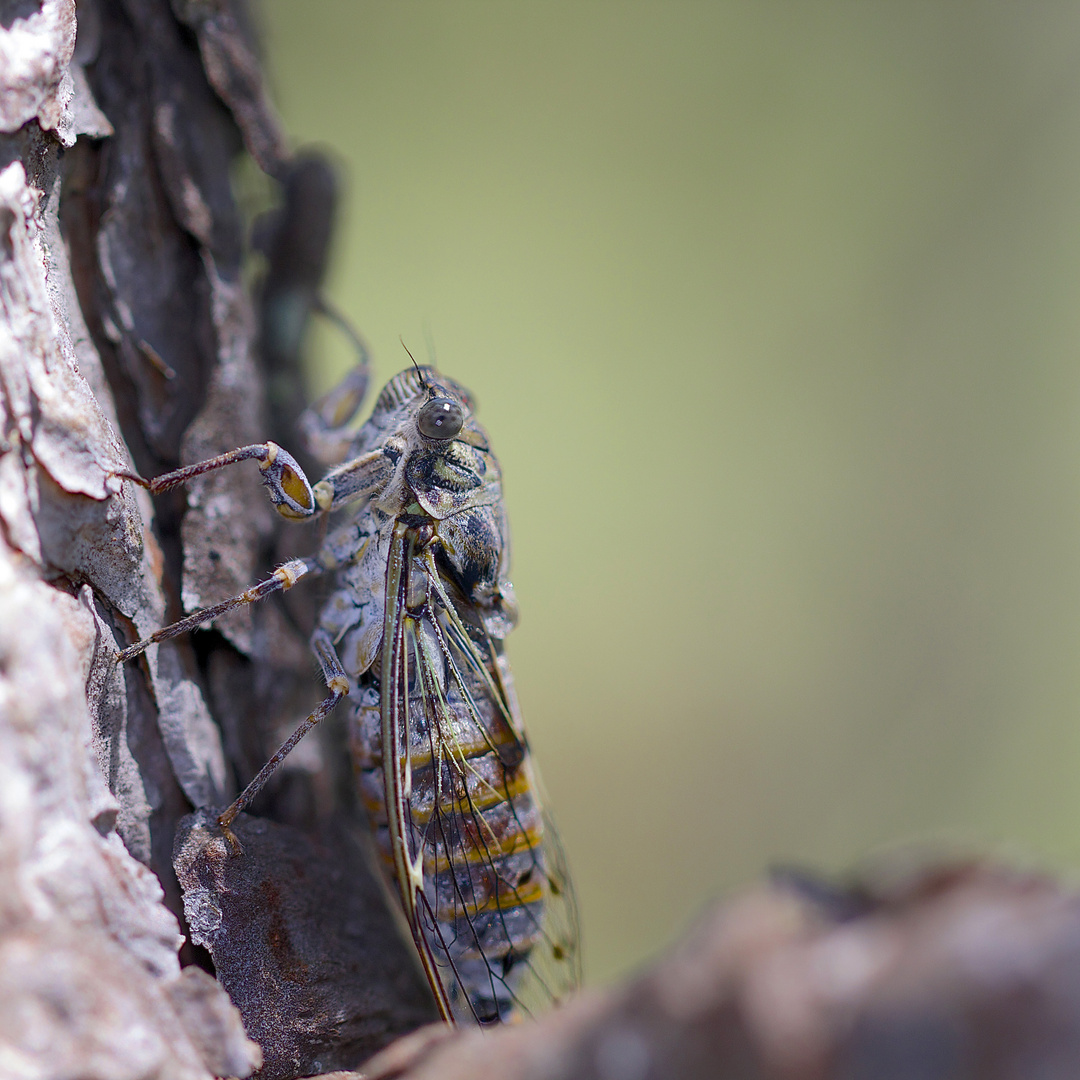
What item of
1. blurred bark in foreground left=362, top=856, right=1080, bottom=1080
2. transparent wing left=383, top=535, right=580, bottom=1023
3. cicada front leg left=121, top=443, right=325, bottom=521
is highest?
cicada front leg left=121, top=443, right=325, bottom=521

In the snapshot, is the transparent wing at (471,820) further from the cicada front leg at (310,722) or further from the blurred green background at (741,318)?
the blurred green background at (741,318)

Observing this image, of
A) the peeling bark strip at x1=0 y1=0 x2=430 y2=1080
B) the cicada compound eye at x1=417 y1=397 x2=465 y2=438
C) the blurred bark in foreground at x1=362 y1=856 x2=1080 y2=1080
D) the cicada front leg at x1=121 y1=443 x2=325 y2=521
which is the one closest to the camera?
the blurred bark in foreground at x1=362 y1=856 x2=1080 y2=1080

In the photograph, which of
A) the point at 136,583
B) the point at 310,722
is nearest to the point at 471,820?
the point at 310,722

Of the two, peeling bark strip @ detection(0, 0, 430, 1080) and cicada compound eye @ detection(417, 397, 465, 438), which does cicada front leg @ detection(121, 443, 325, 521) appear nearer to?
peeling bark strip @ detection(0, 0, 430, 1080)

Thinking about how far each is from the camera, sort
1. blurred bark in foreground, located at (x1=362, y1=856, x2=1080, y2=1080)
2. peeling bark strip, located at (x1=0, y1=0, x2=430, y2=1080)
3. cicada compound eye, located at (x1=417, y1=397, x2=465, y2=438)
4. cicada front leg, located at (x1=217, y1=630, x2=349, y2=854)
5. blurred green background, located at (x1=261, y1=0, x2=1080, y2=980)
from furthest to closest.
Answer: blurred green background, located at (x1=261, y1=0, x2=1080, y2=980), cicada compound eye, located at (x1=417, y1=397, x2=465, y2=438), cicada front leg, located at (x1=217, y1=630, x2=349, y2=854), peeling bark strip, located at (x1=0, y1=0, x2=430, y2=1080), blurred bark in foreground, located at (x1=362, y1=856, x2=1080, y2=1080)

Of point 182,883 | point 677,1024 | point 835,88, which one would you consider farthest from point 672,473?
point 677,1024

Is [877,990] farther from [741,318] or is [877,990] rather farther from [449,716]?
[741,318]

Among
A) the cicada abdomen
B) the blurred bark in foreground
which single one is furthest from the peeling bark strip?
the blurred bark in foreground
